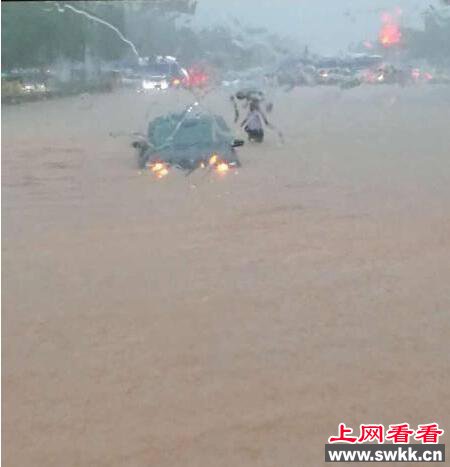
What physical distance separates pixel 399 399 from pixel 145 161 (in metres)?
12.8

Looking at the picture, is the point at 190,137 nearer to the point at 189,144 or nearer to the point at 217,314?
the point at 189,144

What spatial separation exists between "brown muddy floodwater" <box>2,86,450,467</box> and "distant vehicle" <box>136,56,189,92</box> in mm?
1630

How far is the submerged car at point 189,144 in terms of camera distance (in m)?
17.6

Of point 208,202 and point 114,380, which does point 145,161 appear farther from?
point 114,380

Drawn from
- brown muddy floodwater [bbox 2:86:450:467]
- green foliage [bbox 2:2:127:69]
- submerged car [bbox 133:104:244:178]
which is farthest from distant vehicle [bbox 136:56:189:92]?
brown muddy floodwater [bbox 2:86:450:467]

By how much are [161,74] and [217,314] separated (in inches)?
381

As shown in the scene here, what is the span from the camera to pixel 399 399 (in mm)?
6363

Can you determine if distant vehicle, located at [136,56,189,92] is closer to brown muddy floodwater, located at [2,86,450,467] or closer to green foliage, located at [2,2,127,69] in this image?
green foliage, located at [2,2,127,69]

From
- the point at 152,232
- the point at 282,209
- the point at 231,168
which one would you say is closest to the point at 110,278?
the point at 152,232

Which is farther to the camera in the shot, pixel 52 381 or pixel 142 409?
pixel 52 381

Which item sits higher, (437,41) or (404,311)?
(437,41)

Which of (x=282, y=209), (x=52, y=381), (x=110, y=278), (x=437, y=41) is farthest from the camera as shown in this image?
(x=437, y=41)

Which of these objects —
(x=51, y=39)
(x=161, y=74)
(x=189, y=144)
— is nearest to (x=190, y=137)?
(x=189, y=144)

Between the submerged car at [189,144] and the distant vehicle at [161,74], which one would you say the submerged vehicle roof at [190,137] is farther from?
the distant vehicle at [161,74]
